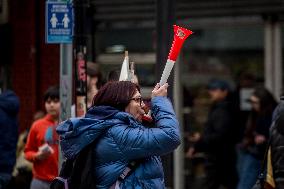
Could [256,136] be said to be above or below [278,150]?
below

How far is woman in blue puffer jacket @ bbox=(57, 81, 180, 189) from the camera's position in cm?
478

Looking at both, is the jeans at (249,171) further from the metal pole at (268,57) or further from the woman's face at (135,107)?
the woman's face at (135,107)

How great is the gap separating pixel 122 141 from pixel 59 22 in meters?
2.92

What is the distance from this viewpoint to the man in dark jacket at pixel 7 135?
7.94 m

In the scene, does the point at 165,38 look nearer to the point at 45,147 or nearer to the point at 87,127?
the point at 45,147

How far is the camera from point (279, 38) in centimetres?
1081

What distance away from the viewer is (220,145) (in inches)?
401

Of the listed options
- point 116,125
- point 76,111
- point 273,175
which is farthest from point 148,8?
point 116,125

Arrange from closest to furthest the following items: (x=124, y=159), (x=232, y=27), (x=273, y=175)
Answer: (x=124, y=159) → (x=273, y=175) → (x=232, y=27)

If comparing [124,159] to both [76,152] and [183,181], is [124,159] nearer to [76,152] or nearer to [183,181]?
[76,152]

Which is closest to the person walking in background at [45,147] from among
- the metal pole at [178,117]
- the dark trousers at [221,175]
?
the dark trousers at [221,175]

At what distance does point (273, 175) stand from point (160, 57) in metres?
1.42

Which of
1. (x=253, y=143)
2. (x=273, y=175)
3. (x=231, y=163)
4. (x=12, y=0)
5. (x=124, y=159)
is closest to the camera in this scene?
(x=124, y=159)

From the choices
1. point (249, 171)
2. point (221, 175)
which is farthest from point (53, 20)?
point (221, 175)
